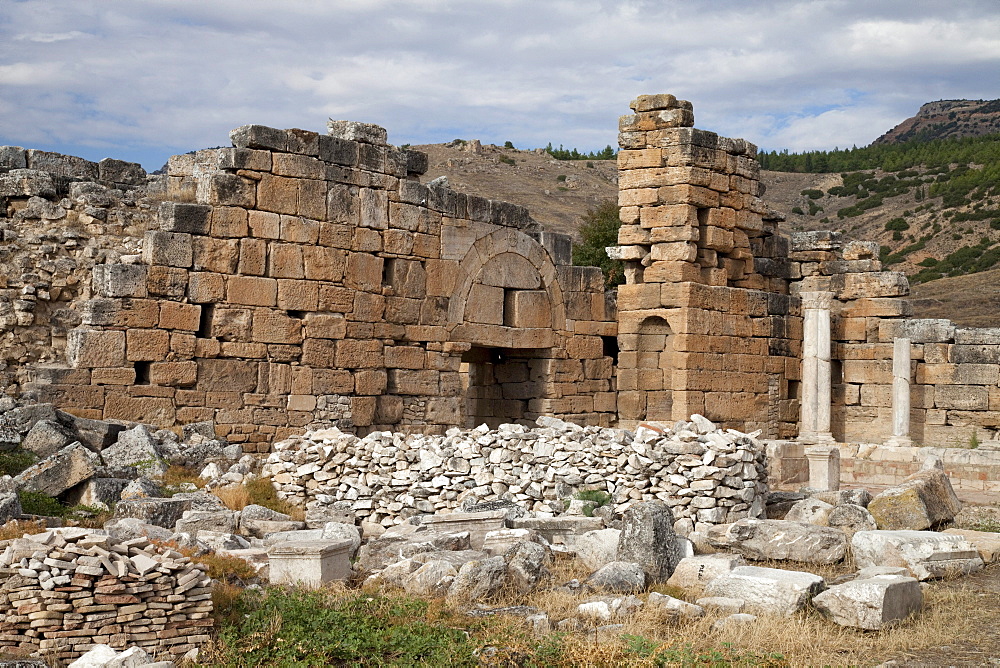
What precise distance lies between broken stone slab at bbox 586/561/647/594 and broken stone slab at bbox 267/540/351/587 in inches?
80.6

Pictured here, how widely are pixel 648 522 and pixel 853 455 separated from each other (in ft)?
27.4

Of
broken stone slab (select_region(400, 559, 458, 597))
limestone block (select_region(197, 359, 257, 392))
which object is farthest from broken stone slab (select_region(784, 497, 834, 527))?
limestone block (select_region(197, 359, 257, 392))

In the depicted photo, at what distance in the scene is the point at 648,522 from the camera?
8828 millimetres

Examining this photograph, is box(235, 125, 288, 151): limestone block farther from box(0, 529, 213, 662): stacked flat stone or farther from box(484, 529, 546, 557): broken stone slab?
box(0, 529, 213, 662): stacked flat stone

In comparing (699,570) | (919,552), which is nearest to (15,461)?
(699,570)

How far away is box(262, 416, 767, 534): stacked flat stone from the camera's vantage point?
1088 centimetres

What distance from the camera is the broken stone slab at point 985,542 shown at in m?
9.66

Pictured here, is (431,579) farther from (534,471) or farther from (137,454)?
(137,454)

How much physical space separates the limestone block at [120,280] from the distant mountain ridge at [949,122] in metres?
70.1

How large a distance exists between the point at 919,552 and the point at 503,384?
8.81 m

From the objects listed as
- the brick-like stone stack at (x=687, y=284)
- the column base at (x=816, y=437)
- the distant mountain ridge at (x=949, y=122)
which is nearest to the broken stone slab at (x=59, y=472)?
the brick-like stone stack at (x=687, y=284)

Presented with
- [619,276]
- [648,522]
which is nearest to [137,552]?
[648,522]

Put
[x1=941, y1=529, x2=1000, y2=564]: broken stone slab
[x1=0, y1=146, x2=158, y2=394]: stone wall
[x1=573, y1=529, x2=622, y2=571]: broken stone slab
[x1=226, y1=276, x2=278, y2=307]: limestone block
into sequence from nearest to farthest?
[x1=573, y1=529, x2=622, y2=571]: broken stone slab
[x1=941, y1=529, x2=1000, y2=564]: broken stone slab
[x1=0, y1=146, x2=158, y2=394]: stone wall
[x1=226, y1=276, x2=278, y2=307]: limestone block

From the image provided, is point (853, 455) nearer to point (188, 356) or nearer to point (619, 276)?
point (188, 356)
